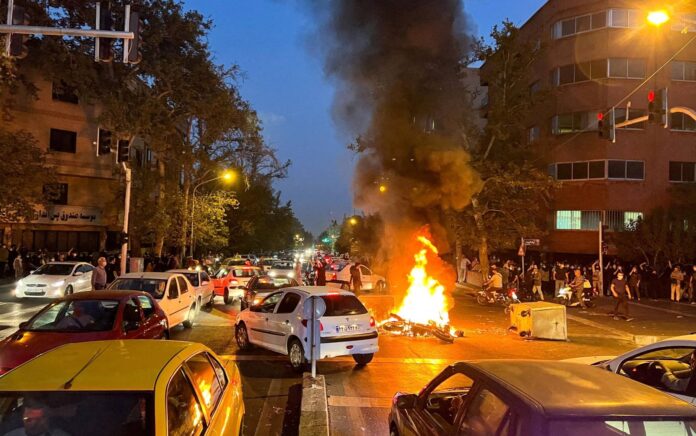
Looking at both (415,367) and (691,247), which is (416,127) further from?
(415,367)

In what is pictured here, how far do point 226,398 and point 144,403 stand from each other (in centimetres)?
127

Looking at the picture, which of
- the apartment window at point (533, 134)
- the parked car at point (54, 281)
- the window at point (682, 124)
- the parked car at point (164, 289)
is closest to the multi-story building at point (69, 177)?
the parked car at point (54, 281)

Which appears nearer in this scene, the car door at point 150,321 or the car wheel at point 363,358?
the car door at point 150,321

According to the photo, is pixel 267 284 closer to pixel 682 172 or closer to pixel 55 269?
pixel 55 269

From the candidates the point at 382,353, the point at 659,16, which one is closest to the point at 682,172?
the point at 659,16

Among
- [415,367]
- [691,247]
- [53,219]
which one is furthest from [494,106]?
[53,219]

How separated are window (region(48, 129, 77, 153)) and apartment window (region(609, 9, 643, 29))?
3377cm

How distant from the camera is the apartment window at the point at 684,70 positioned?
31.9m

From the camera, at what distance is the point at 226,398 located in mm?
4379

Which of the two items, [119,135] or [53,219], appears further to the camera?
[53,219]

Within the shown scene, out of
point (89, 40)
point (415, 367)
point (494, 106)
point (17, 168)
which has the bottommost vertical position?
point (415, 367)

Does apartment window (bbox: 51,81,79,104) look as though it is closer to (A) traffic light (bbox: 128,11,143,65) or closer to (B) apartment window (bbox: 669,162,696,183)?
(A) traffic light (bbox: 128,11,143,65)

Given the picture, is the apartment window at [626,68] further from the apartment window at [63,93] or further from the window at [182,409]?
the window at [182,409]

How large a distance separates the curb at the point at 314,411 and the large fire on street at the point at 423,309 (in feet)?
19.3
